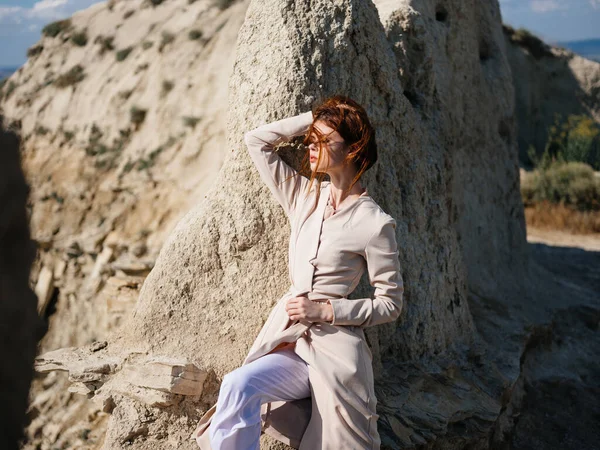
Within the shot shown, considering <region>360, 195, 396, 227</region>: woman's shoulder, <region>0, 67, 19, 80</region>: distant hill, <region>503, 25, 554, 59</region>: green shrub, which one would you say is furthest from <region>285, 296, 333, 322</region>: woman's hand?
<region>0, 67, 19, 80</region>: distant hill

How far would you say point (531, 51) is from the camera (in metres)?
18.3

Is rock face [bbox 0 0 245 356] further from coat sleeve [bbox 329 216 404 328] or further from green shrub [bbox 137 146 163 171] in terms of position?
coat sleeve [bbox 329 216 404 328]

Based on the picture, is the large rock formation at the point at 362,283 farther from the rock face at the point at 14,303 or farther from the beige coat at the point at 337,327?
the rock face at the point at 14,303

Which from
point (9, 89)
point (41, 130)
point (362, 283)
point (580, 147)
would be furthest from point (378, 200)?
point (9, 89)

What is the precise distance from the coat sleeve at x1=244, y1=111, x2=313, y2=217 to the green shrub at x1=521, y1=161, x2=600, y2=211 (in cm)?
1041

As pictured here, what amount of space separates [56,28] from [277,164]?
15689mm

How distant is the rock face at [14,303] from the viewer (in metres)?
1.99

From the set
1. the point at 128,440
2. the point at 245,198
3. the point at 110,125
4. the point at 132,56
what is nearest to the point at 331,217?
the point at 245,198

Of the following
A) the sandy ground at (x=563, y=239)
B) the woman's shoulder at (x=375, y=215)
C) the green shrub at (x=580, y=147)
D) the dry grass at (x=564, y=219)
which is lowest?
the sandy ground at (x=563, y=239)

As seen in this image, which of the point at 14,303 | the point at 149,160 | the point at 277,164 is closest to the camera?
the point at 14,303

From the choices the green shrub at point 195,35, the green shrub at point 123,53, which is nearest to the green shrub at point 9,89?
the green shrub at point 123,53

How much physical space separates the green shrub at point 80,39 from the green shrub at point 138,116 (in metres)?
4.31

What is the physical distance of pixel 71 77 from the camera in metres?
15.4

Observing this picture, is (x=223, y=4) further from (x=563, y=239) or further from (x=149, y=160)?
(x=563, y=239)
